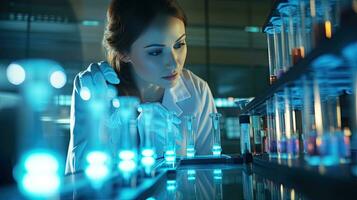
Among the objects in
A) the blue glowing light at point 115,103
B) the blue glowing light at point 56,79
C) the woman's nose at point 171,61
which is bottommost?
the blue glowing light at point 115,103

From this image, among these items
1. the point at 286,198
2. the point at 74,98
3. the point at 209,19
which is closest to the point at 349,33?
the point at 286,198

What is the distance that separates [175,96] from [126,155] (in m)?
1.40

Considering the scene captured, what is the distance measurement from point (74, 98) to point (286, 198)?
1436 mm

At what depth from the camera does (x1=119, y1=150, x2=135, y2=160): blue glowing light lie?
758 millimetres

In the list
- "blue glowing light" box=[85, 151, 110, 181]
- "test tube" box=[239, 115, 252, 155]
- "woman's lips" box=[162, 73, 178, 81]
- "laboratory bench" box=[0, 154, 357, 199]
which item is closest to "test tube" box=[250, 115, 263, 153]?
"test tube" box=[239, 115, 252, 155]

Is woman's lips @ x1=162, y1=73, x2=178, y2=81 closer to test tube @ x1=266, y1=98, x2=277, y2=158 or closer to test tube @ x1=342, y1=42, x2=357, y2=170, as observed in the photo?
test tube @ x1=266, y1=98, x2=277, y2=158

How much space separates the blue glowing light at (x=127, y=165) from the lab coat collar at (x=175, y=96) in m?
1.33

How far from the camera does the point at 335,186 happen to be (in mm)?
506

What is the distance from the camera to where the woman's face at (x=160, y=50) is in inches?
70.5

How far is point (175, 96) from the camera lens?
215cm

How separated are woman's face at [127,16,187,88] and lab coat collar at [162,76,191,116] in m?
0.20

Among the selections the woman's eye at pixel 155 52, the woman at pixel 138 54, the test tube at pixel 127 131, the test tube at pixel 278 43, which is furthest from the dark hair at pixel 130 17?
the test tube at pixel 127 131

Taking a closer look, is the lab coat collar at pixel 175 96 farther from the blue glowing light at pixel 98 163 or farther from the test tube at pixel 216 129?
the blue glowing light at pixel 98 163

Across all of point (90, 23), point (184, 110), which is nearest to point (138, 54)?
point (184, 110)
